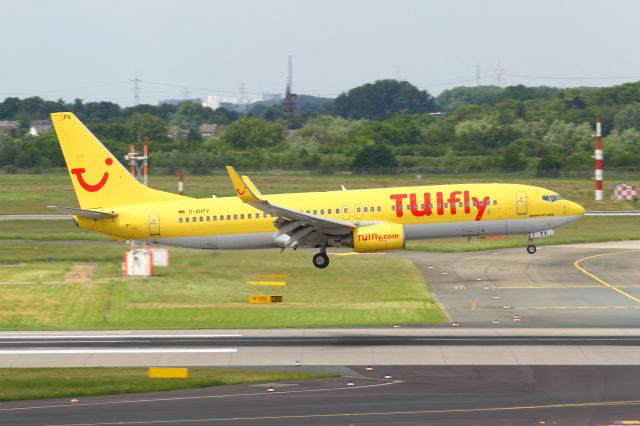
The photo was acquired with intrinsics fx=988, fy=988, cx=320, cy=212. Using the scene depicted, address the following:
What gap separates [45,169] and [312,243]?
85.3 meters

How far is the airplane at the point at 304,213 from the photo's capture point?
51.3m

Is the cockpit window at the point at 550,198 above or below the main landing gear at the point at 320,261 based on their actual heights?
above

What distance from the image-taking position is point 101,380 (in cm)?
3281

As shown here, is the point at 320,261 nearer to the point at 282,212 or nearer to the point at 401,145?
the point at 282,212

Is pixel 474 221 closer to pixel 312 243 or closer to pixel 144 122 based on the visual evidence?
pixel 312 243

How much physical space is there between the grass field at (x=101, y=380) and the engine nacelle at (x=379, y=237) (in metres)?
17.0

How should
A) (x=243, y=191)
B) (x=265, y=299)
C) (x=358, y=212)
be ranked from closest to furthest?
(x=243, y=191) < (x=265, y=299) < (x=358, y=212)

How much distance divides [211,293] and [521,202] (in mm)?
17030

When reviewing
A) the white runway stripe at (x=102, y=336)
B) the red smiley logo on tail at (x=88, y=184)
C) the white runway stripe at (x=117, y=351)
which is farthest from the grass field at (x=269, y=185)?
the white runway stripe at (x=117, y=351)

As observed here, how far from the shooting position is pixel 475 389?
3095cm

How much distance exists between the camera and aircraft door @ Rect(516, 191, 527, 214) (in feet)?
171

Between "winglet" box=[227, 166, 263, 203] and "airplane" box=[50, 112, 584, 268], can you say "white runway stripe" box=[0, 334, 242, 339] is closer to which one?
"winglet" box=[227, 166, 263, 203]

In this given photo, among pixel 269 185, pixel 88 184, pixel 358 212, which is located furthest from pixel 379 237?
pixel 269 185

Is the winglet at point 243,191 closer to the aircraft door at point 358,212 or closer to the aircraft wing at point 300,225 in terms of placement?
the aircraft wing at point 300,225
